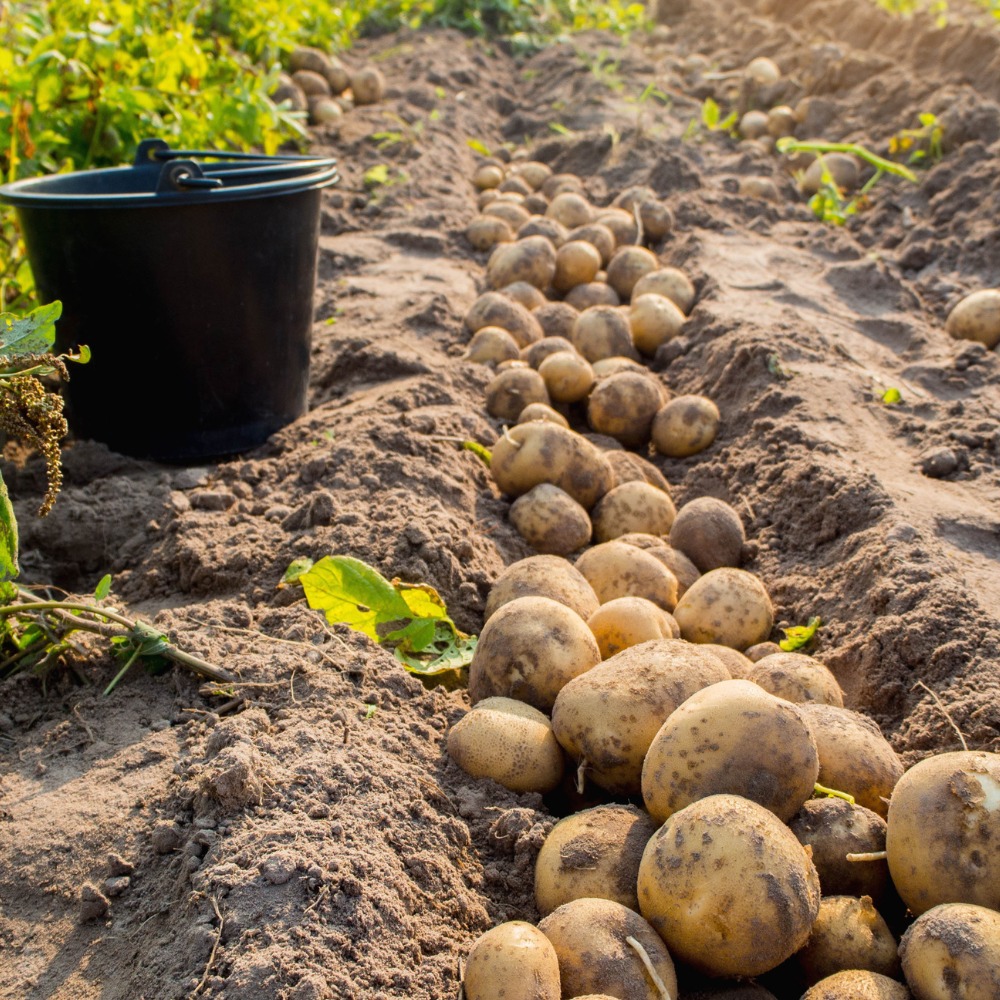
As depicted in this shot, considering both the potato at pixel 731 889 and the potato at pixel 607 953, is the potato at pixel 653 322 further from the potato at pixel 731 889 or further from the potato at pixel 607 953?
the potato at pixel 607 953

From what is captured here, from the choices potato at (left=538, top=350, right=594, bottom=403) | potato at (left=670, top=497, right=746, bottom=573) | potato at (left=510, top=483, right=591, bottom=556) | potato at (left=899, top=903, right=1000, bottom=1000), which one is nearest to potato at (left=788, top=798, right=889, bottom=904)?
potato at (left=899, top=903, right=1000, bottom=1000)

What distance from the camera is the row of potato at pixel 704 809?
1.83 meters

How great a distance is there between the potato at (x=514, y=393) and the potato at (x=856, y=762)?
2181 mm

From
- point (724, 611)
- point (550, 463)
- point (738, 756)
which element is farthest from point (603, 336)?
point (738, 756)

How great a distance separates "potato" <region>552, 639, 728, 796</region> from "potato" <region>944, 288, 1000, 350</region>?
302 centimetres

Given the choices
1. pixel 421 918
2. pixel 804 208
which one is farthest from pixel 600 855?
pixel 804 208

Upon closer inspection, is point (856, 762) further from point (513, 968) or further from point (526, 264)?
point (526, 264)

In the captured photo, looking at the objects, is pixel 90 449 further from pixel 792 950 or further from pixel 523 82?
pixel 523 82

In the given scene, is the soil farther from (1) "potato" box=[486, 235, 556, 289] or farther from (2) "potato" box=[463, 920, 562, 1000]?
(1) "potato" box=[486, 235, 556, 289]

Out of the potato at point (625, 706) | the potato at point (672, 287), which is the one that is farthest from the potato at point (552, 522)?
the potato at point (672, 287)

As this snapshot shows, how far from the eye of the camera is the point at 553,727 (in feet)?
8.04

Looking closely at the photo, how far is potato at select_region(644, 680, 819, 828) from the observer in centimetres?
204

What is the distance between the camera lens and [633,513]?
11.8 ft

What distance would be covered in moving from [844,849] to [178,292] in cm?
292
